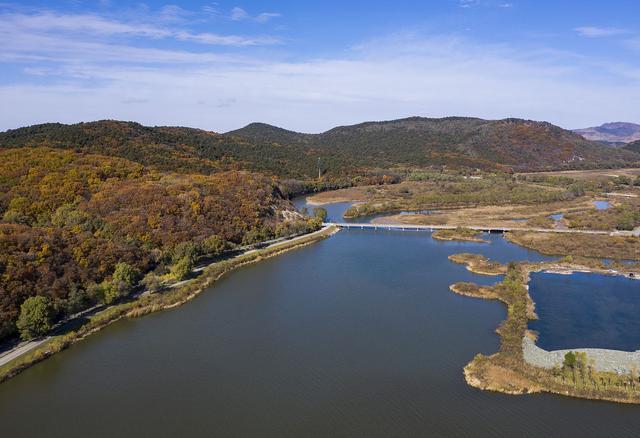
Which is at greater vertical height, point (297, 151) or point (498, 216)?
point (297, 151)

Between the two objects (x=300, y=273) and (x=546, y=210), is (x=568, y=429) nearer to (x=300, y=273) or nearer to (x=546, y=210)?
(x=300, y=273)

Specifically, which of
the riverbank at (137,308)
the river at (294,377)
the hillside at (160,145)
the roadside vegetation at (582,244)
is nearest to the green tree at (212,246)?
the riverbank at (137,308)

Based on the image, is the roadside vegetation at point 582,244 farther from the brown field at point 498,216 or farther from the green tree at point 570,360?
the green tree at point 570,360

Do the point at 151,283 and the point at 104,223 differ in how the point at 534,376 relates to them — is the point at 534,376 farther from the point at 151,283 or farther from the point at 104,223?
the point at 104,223

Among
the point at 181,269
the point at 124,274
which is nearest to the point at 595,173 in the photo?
the point at 181,269

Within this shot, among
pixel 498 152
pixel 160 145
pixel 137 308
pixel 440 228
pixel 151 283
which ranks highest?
pixel 160 145

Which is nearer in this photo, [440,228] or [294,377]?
[294,377]

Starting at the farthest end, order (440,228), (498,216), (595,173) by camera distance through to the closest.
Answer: (595,173) < (498,216) < (440,228)

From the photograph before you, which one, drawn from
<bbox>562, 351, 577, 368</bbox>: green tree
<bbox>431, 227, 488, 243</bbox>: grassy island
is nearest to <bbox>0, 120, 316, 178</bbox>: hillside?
<bbox>431, 227, 488, 243</bbox>: grassy island

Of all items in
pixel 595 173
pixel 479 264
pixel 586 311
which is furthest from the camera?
pixel 595 173
